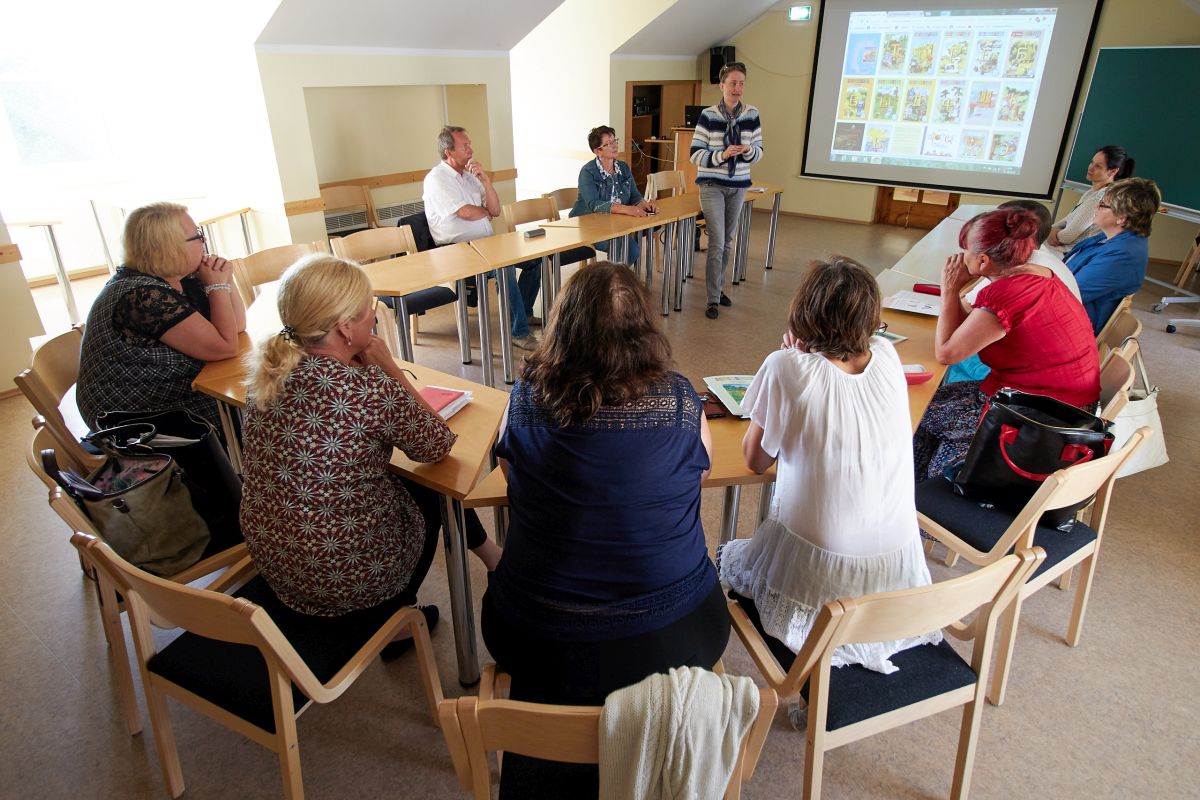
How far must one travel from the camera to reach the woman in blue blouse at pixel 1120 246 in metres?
3.16

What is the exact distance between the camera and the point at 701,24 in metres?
7.48

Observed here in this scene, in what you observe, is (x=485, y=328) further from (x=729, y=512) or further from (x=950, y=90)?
(x=950, y=90)

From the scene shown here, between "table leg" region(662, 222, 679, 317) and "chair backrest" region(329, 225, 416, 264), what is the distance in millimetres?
1768

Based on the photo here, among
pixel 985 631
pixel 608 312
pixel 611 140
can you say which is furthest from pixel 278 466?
pixel 611 140

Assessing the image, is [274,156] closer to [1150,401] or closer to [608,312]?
[608,312]

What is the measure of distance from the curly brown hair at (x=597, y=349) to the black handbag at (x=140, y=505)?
1.06m

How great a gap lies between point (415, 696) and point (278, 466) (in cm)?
88

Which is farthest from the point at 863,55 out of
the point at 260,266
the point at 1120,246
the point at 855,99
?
the point at 260,266

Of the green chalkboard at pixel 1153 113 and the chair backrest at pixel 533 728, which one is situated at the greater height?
the green chalkboard at pixel 1153 113

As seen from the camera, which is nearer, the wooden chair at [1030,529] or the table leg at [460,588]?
the wooden chair at [1030,529]

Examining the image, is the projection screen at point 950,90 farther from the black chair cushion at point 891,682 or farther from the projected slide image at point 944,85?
the black chair cushion at point 891,682

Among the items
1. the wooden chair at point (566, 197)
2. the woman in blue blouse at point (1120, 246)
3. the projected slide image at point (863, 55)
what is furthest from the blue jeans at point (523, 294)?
the projected slide image at point (863, 55)

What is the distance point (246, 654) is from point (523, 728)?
0.84 m

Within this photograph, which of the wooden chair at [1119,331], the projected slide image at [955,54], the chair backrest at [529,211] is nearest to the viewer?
the wooden chair at [1119,331]
